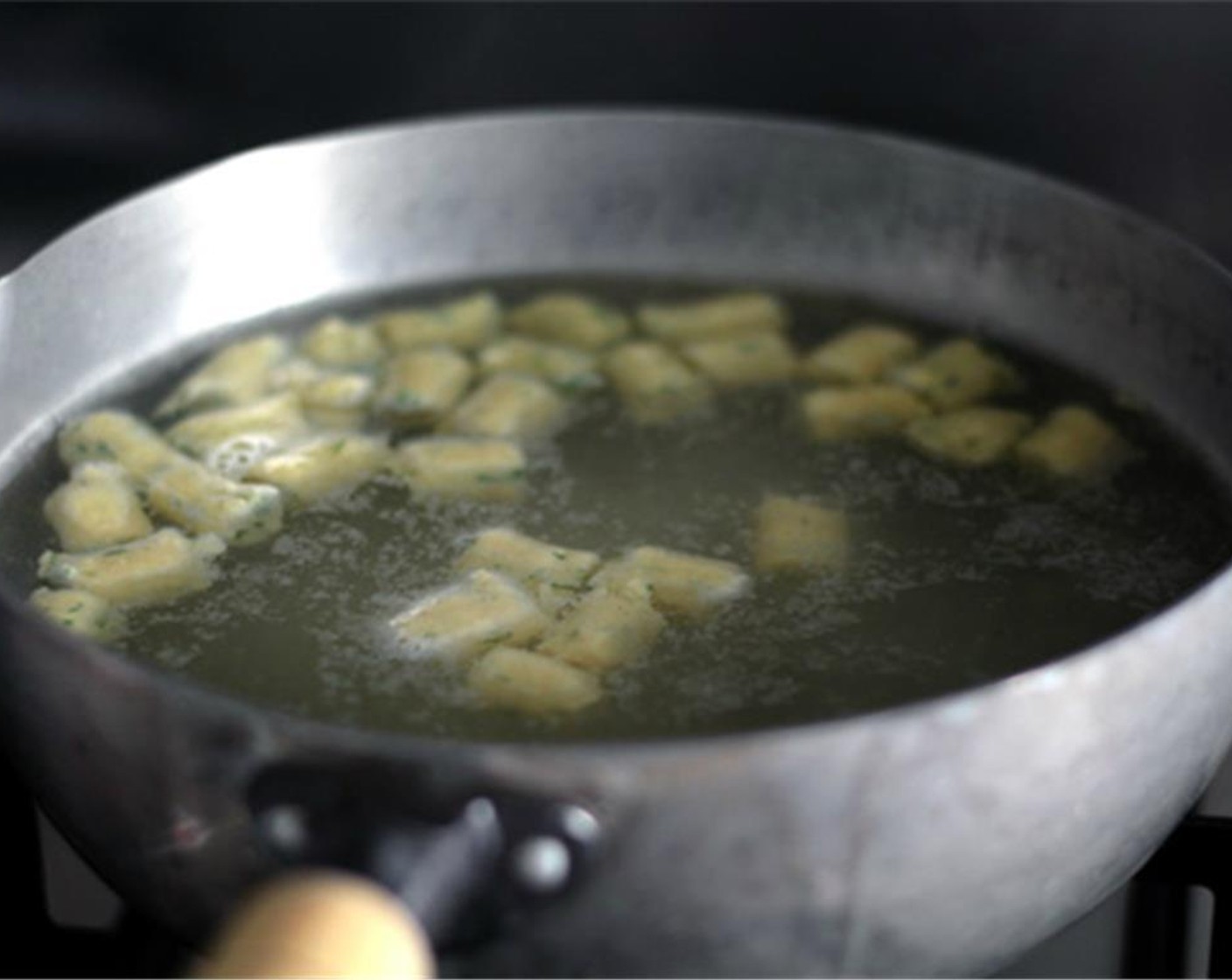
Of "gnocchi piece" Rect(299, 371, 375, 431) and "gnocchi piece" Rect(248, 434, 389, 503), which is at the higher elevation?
"gnocchi piece" Rect(299, 371, 375, 431)

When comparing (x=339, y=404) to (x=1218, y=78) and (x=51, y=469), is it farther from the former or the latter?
(x=1218, y=78)

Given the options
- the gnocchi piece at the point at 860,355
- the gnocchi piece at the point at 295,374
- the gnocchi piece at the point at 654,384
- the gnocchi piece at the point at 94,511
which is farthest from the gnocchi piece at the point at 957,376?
the gnocchi piece at the point at 94,511

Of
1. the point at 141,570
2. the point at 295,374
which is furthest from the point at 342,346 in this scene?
the point at 141,570

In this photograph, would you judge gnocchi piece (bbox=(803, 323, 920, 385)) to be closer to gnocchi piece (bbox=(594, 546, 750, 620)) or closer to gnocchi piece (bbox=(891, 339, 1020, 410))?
gnocchi piece (bbox=(891, 339, 1020, 410))

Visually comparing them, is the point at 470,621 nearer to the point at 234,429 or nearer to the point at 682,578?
the point at 682,578

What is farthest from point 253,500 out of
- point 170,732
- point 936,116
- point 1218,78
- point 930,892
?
point 1218,78

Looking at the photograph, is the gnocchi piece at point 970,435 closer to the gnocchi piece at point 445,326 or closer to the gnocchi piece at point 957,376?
the gnocchi piece at point 957,376

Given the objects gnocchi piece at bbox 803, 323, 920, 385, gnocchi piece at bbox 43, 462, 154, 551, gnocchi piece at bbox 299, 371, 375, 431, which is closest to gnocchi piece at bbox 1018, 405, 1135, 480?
gnocchi piece at bbox 803, 323, 920, 385
